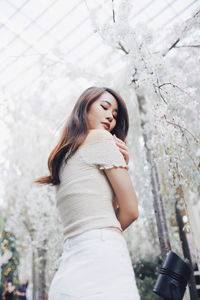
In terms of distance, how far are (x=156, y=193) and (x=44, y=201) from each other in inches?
129

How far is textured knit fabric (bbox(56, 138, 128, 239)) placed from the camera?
0.81 metres

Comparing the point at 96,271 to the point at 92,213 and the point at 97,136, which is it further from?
the point at 97,136

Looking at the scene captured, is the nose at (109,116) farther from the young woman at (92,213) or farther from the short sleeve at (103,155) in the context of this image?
the short sleeve at (103,155)

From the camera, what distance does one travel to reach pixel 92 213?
2.65ft

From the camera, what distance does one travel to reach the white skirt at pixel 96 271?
26.8 inches

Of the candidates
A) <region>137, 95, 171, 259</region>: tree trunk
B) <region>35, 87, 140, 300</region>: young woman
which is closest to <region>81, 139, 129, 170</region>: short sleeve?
<region>35, 87, 140, 300</region>: young woman

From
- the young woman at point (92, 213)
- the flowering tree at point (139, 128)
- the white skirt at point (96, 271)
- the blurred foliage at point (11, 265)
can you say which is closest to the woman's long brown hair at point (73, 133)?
the young woman at point (92, 213)

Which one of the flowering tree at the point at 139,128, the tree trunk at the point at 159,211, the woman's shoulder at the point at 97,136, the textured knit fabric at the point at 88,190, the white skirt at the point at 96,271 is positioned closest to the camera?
A: the white skirt at the point at 96,271

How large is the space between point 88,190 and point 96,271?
234 millimetres

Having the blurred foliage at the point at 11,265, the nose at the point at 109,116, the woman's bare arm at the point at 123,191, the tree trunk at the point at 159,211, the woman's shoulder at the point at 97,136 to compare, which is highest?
the nose at the point at 109,116

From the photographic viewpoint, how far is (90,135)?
99 cm

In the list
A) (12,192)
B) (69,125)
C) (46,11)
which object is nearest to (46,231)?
(12,192)

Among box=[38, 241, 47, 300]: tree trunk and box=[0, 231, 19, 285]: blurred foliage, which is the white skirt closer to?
box=[38, 241, 47, 300]: tree trunk

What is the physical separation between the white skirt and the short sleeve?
0.21 m
